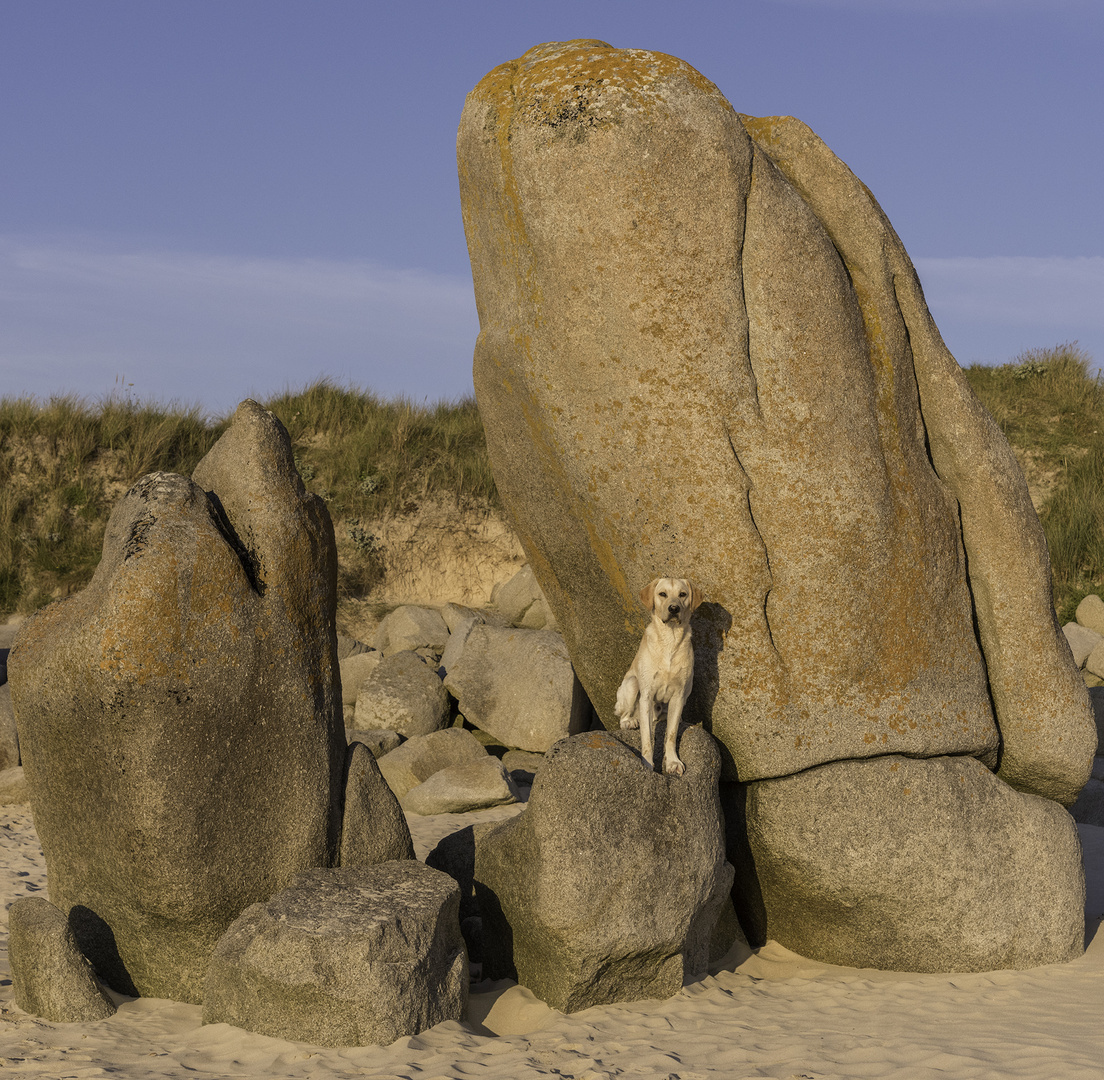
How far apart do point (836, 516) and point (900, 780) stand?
4.95 feet

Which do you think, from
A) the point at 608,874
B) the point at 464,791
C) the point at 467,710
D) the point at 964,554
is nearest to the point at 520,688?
the point at 467,710

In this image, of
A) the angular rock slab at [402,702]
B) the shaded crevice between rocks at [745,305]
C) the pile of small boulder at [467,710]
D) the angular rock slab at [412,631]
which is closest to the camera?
the shaded crevice between rocks at [745,305]

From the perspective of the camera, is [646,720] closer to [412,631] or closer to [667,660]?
[667,660]

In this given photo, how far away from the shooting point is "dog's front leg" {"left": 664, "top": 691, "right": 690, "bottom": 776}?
581 cm

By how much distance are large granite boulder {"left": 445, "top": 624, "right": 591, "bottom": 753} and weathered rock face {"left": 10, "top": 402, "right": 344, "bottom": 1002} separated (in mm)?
5934

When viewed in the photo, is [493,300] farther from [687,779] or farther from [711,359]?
[687,779]

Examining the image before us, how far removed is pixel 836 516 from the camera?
6156 mm

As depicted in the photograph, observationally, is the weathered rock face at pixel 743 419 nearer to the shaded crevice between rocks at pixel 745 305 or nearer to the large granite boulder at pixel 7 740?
the shaded crevice between rocks at pixel 745 305

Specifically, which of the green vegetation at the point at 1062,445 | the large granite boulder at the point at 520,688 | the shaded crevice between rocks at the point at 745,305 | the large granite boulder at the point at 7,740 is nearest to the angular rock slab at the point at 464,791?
the large granite boulder at the point at 520,688

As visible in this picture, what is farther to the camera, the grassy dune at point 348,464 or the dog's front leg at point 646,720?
the grassy dune at point 348,464

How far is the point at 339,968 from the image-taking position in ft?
16.0

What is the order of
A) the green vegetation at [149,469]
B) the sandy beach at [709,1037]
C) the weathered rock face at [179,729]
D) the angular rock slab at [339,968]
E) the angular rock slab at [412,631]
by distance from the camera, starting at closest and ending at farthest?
1. the sandy beach at [709,1037]
2. the angular rock slab at [339,968]
3. the weathered rock face at [179,729]
4. the angular rock slab at [412,631]
5. the green vegetation at [149,469]

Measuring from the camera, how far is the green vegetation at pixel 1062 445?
16172mm

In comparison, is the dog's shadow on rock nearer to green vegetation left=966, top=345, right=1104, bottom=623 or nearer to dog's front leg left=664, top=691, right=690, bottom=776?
dog's front leg left=664, top=691, right=690, bottom=776
